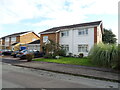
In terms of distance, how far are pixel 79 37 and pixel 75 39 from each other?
3.09 ft

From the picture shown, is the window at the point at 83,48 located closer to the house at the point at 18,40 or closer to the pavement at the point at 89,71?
the pavement at the point at 89,71

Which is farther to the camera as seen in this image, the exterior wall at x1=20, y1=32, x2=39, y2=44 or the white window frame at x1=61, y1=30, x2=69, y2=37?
the exterior wall at x1=20, y1=32, x2=39, y2=44

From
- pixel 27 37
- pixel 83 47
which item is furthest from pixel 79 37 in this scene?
pixel 27 37

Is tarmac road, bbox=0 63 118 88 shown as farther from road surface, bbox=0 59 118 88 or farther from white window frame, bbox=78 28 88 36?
white window frame, bbox=78 28 88 36

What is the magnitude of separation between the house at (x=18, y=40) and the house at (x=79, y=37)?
12751mm

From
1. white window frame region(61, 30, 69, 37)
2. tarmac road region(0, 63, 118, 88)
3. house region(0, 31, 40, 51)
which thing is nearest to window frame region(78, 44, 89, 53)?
white window frame region(61, 30, 69, 37)

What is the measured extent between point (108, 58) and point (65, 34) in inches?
505

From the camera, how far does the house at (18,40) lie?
31875mm

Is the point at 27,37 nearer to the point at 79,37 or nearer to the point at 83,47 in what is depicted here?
the point at 79,37

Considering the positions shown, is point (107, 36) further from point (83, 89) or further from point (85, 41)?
point (83, 89)

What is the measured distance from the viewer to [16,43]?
32062mm

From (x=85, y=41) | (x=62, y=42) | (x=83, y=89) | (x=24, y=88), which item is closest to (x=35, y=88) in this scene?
(x=24, y=88)

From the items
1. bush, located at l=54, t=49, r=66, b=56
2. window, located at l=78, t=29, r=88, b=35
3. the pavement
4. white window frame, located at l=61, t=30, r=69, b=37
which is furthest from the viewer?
white window frame, located at l=61, t=30, r=69, b=37

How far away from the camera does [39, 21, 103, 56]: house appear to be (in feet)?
60.7
